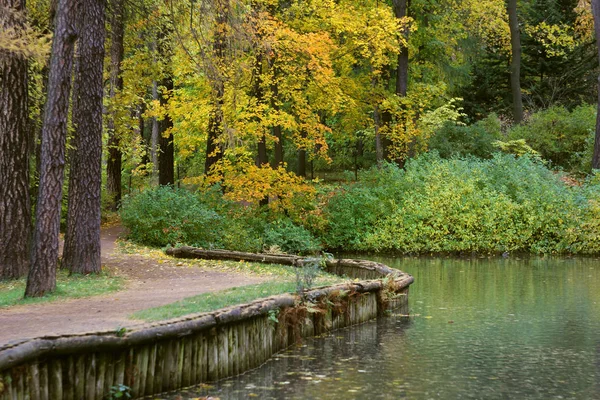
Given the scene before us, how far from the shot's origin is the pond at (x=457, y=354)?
7980 millimetres

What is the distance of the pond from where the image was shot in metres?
7.98

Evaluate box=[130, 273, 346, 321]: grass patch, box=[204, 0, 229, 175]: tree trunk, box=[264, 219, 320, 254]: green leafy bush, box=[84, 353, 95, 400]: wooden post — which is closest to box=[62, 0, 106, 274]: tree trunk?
box=[130, 273, 346, 321]: grass patch

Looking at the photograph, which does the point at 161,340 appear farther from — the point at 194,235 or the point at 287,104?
the point at 287,104

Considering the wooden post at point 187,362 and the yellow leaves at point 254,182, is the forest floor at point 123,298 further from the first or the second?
the yellow leaves at point 254,182

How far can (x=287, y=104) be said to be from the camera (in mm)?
25859

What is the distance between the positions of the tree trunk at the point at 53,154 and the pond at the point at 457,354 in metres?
3.62

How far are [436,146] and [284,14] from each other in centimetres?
1086

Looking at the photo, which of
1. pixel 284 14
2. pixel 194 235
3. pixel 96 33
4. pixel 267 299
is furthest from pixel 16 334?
pixel 284 14

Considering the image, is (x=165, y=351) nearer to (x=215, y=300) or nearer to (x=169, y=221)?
(x=215, y=300)

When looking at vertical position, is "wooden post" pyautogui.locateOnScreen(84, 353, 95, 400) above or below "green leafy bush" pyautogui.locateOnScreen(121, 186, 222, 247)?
below

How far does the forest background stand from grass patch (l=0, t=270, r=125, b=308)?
0.39 m

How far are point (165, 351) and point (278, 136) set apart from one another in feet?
55.8

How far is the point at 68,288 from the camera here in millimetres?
11672

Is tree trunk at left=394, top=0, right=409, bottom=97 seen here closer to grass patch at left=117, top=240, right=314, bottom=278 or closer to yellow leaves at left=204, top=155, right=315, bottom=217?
yellow leaves at left=204, top=155, right=315, bottom=217
